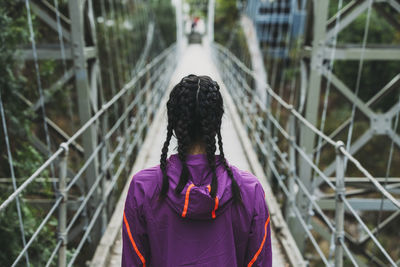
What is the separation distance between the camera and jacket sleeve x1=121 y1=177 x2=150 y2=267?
112cm

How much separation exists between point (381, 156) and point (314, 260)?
377cm

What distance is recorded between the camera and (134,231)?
1.14 meters

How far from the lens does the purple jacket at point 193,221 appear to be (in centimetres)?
108

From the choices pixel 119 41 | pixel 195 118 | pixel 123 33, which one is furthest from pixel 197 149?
pixel 123 33

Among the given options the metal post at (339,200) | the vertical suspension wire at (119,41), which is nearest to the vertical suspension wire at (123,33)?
the vertical suspension wire at (119,41)

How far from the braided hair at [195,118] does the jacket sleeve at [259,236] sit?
3.1 inches

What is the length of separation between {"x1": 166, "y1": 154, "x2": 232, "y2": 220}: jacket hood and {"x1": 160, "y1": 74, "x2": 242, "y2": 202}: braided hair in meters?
0.01

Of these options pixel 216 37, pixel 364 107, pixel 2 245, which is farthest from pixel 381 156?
pixel 216 37

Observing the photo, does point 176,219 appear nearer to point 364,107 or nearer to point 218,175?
point 218,175

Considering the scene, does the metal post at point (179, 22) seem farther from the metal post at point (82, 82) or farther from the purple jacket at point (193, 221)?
the purple jacket at point (193, 221)


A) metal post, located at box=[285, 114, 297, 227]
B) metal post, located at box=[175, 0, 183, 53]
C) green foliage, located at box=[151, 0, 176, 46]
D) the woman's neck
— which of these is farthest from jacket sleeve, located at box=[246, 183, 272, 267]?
metal post, located at box=[175, 0, 183, 53]

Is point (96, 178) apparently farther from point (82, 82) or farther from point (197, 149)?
point (197, 149)

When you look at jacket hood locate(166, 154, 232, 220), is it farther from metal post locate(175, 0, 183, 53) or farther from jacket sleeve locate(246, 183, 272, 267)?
metal post locate(175, 0, 183, 53)

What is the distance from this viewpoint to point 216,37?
1072 inches
